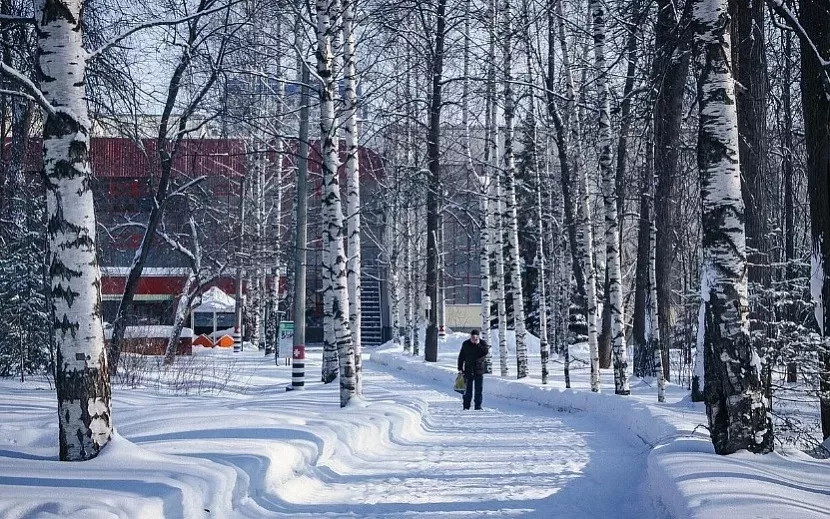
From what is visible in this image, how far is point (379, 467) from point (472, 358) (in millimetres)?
10466

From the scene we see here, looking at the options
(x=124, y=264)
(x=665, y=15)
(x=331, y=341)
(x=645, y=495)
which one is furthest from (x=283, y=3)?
(x=124, y=264)

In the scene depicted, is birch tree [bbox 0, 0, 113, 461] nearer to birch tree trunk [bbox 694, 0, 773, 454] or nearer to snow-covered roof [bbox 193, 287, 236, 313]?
birch tree trunk [bbox 694, 0, 773, 454]

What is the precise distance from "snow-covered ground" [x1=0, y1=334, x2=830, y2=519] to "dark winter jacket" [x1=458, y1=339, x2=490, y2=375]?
3.37m

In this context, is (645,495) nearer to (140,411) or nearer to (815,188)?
Answer: (815,188)

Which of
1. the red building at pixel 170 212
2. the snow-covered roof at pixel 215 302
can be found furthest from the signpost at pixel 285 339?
the snow-covered roof at pixel 215 302

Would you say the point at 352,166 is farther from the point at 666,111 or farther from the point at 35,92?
the point at 35,92

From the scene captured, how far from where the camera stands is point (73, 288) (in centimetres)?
882

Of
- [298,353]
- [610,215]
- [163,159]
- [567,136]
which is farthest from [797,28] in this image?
[567,136]

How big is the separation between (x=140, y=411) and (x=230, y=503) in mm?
5481

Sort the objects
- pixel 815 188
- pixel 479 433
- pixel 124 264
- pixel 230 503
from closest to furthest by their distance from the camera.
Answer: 1. pixel 230 503
2. pixel 815 188
3. pixel 479 433
4. pixel 124 264

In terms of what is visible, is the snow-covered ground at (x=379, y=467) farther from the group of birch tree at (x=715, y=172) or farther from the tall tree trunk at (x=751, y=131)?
the tall tree trunk at (x=751, y=131)

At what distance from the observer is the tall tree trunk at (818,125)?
11297 millimetres

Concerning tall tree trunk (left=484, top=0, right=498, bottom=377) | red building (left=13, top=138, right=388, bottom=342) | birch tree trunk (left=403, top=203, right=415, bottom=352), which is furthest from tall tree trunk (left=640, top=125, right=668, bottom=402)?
birch tree trunk (left=403, top=203, right=415, bottom=352)

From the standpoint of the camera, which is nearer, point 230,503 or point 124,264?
point 230,503
